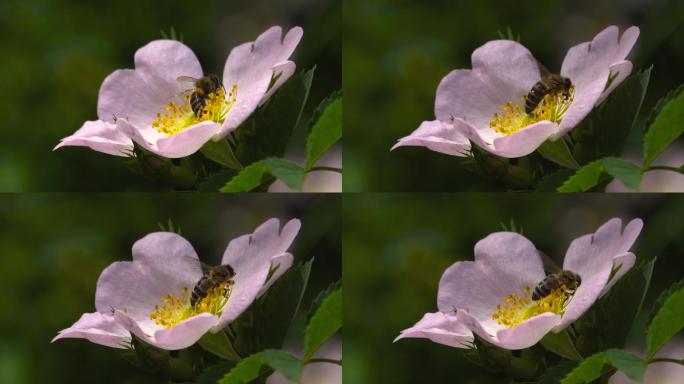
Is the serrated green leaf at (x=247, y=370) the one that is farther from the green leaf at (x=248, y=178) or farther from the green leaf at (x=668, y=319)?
the green leaf at (x=668, y=319)

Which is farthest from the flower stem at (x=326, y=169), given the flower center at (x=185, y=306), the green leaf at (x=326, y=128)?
the flower center at (x=185, y=306)

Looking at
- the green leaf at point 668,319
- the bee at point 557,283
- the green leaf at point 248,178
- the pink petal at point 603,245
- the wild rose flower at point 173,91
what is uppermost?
the wild rose flower at point 173,91

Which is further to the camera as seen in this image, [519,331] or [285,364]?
[285,364]

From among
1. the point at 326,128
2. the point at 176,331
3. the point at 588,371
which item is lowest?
the point at 588,371

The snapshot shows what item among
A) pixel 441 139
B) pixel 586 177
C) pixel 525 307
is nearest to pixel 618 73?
pixel 586 177

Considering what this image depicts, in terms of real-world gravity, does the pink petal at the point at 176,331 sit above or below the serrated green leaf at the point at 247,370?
above

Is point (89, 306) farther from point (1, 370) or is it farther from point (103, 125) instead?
point (103, 125)

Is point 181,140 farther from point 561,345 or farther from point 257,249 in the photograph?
point 561,345
